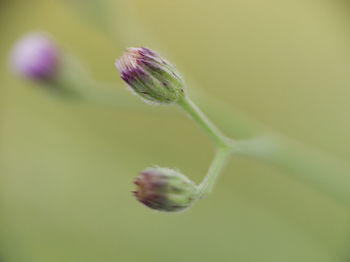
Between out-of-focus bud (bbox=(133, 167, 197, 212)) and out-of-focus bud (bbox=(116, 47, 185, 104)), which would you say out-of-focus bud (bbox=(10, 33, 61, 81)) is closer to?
out-of-focus bud (bbox=(116, 47, 185, 104))

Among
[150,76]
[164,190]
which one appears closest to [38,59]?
[150,76]

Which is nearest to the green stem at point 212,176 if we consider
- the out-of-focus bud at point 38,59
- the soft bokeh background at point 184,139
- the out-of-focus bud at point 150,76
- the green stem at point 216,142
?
the green stem at point 216,142

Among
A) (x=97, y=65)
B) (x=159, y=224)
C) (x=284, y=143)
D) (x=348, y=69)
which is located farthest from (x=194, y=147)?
(x=284, y=143)

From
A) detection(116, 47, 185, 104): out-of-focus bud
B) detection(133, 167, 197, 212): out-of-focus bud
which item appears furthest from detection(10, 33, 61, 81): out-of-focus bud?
detection(133, 167, 197, 212): out-of-focus bud

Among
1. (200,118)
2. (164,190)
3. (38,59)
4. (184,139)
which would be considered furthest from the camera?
(184,139)

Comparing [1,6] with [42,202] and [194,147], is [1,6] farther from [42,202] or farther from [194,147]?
[194,147]

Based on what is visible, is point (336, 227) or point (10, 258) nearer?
point (336, 227)

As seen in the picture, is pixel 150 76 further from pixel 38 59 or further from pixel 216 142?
pixel 38 59

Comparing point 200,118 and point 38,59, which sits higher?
point 38,59
